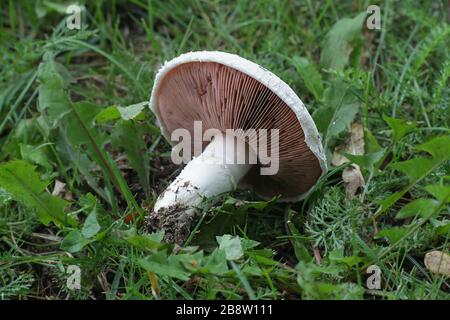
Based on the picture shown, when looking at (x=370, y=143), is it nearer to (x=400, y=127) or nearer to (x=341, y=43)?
(x=400, y=127)

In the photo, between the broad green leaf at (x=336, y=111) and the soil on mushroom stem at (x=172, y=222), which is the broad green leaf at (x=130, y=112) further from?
the broad green leaf at (x=336, y=111)

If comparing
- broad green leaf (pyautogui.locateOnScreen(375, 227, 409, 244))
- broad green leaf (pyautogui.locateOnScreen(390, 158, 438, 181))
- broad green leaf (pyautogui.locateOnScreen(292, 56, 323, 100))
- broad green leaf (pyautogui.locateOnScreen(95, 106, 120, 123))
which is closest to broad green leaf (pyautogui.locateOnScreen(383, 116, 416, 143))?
broad green leaf (pyautogui.locateOnScreen(390, 158, 438, 181))

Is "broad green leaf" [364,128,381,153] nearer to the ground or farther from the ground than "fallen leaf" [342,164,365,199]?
farther from the ground

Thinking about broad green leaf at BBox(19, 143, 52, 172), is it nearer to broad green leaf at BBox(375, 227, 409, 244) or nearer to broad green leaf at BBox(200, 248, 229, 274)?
broad green leaf at BBox(200, 248, 229, 274)

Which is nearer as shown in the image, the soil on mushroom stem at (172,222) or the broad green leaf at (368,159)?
the soil on mushroom stem at (172,222)

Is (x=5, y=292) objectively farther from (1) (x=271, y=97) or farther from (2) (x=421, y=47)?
(2) (x=421, y=47)

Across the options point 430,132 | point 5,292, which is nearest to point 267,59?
point 430,132

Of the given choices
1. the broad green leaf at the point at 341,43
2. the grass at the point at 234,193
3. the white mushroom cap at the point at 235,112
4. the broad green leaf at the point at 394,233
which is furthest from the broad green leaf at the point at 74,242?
the broad green leaf at the point at 341,43
